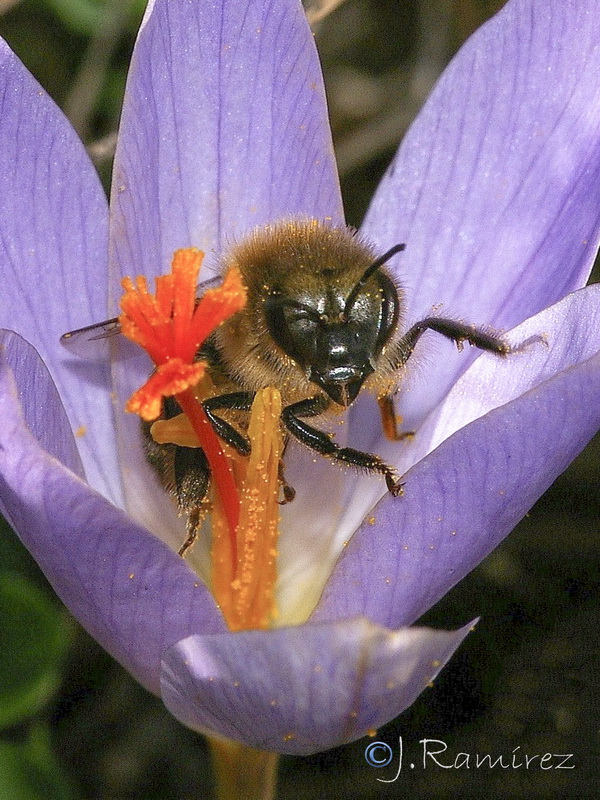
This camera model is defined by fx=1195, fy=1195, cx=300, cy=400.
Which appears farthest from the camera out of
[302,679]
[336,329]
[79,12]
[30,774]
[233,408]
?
[79,12]

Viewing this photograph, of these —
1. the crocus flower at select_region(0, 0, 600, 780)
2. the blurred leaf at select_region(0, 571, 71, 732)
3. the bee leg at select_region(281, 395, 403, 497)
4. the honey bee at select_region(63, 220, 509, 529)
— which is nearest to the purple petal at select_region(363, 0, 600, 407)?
the crocus flower at select_region(0, 0, 600, 780)

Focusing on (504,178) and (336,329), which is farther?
(504,178)

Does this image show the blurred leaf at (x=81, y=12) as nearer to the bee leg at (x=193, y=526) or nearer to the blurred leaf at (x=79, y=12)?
the blurred leaf at (x=79, y=12)

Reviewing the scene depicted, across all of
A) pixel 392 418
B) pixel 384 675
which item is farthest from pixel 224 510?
pixel 384 675

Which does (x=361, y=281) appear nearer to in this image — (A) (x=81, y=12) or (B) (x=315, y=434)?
(B) (x=315, y=434)

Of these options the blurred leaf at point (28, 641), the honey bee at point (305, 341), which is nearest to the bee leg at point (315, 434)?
the honey bee at point (305, 341)

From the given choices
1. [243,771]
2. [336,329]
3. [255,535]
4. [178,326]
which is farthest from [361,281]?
[243,771]

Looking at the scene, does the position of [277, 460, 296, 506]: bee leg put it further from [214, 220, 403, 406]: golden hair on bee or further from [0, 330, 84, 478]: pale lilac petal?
[0, 330, 84, 478]: pale lilac petal
